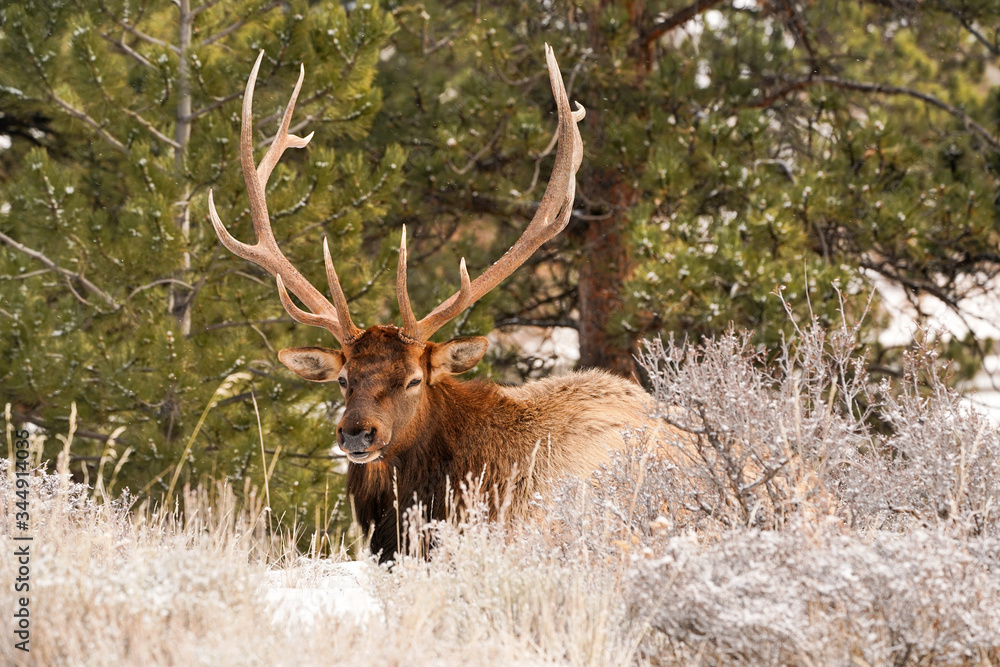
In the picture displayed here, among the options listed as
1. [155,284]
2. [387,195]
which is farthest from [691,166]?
[155,284]

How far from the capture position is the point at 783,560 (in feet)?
10.7

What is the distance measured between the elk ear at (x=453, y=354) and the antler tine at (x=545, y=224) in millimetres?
117

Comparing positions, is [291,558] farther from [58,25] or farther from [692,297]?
[58,25]

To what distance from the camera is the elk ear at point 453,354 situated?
5.42m

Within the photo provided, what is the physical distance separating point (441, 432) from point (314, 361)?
33.2 inches

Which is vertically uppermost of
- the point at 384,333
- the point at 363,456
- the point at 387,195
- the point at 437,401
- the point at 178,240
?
the point at 387,195

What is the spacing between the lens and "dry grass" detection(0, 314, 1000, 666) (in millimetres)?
2953

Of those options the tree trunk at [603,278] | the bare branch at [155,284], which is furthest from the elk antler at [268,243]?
the tree trunk at [603,278]

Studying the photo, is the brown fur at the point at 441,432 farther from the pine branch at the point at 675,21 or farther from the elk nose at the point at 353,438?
the pine branch at the point at 675,21

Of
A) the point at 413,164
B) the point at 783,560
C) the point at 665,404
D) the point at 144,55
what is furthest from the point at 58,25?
the point at 783,560

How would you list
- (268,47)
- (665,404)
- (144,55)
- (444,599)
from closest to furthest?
1. (444,599)
2. (665,404)
3. (268,47)
4. (144,55)

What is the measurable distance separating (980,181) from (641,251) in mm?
3246

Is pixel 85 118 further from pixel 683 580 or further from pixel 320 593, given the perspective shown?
pixel 683 580

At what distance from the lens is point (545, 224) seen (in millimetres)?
5566
